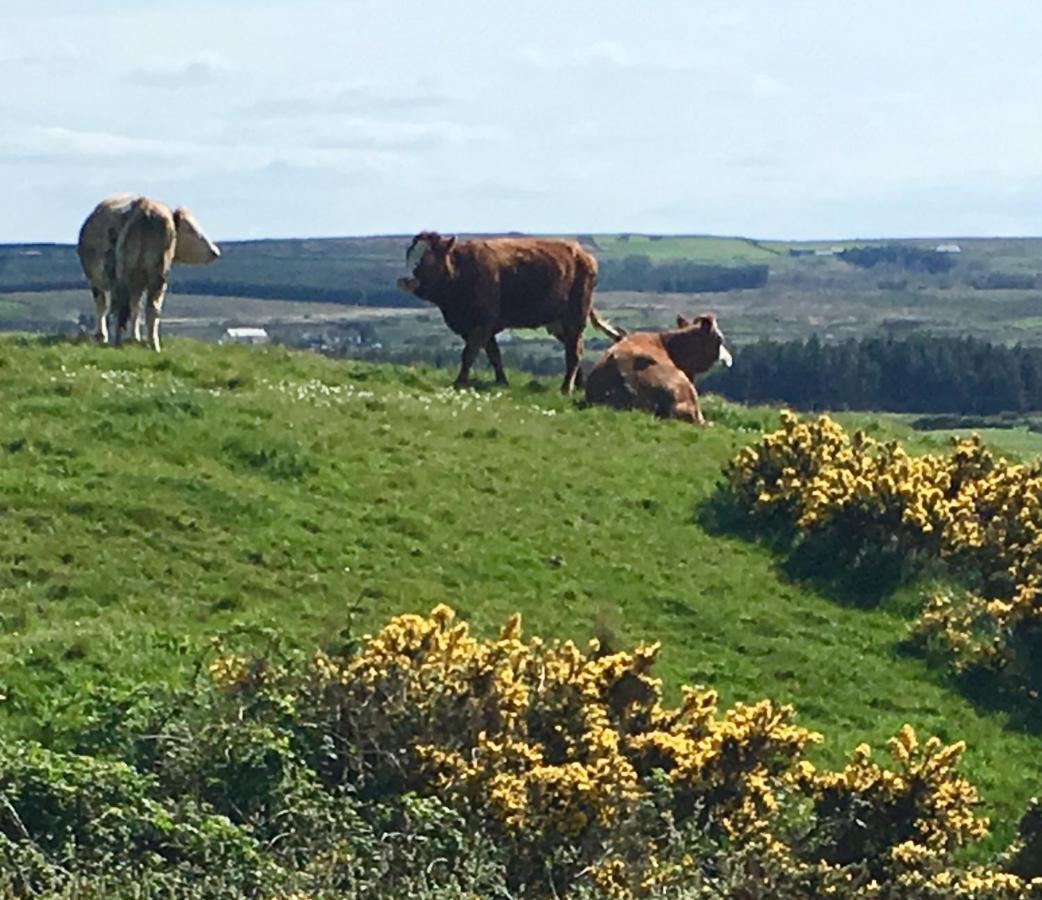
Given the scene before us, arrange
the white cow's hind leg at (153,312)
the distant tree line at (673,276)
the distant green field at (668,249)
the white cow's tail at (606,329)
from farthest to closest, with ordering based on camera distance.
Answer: the distant green field at (668,249)
the distant tree line at (673,276)
the white cow's tail at (606,329)
the white cow's hind leg at (153,312)

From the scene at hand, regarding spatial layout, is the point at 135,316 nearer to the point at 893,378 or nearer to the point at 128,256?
the point at 128,256

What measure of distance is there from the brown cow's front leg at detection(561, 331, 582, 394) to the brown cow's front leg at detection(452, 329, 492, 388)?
1.35m

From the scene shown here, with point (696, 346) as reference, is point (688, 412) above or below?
below

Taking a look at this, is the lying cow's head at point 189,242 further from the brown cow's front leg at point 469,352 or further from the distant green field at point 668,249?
the distant green field at point 668,249

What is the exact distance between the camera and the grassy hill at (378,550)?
50.5 feet

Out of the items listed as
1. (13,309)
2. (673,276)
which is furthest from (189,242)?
(673,276)

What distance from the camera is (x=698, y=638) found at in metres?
16.9

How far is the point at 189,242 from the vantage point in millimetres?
29266

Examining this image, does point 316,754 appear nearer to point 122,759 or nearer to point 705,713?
point 122,759

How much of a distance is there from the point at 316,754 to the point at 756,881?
8.58ft

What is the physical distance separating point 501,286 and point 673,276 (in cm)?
13547

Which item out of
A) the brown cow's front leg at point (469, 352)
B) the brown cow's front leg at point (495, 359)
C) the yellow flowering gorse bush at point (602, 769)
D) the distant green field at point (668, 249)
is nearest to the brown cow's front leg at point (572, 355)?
the brown cow's front leg at point (495, 359)

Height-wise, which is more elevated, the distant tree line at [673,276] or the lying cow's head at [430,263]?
the lying cow's head at [430,263]

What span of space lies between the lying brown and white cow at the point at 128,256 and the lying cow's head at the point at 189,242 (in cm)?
194
